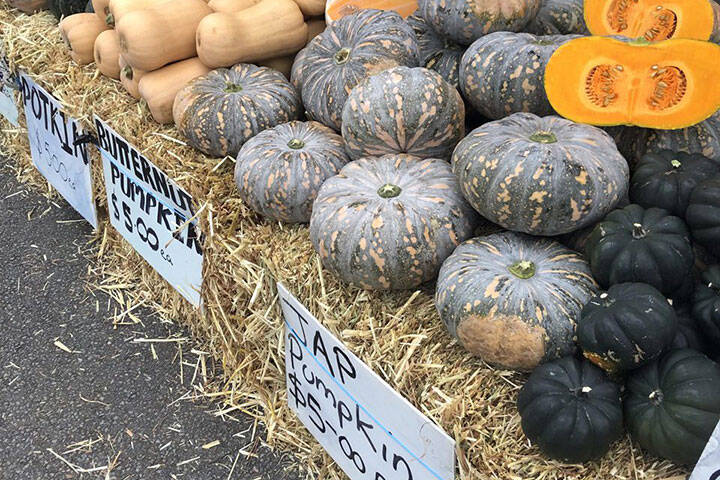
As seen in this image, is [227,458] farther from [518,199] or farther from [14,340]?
[518,199]

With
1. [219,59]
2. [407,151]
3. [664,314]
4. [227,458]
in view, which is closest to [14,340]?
[227,458]

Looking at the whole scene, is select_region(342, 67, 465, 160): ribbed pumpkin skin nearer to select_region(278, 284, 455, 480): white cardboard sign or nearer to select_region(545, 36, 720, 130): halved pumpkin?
select_region(545, 36, 720, 130): halved pumpkin

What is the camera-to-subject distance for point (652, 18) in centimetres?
204

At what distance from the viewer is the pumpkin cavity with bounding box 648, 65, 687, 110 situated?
178 cm

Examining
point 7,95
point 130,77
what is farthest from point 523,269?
point 7,95

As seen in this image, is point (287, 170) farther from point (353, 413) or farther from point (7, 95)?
point (7, 95)

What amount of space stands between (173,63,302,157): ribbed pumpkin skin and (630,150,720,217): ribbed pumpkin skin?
4.30ft

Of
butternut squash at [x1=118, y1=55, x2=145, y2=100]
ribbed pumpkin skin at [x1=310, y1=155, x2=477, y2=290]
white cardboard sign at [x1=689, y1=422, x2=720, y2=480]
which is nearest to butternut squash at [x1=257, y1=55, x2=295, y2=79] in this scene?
butternut squash at [x1=118, y1=55, x2=145, y2=100]

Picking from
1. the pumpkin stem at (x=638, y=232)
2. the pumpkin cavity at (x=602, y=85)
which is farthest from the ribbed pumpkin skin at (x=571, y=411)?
the pumpkin cavity at (x=602, y=85)

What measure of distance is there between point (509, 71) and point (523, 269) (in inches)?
26.7

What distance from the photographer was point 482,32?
2.24m

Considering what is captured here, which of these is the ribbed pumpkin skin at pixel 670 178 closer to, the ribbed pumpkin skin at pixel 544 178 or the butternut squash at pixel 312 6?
the ribbed pumpkin skin at pixel 544 178

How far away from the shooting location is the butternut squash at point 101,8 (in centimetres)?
324

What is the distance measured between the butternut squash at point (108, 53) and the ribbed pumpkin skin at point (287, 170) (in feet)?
3.84
